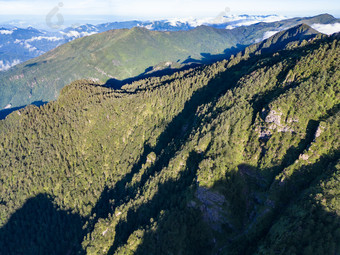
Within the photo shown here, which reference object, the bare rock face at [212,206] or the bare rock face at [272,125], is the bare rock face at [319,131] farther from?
the bare rock face at [212,206]

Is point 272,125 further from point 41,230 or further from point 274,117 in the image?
point 41,230

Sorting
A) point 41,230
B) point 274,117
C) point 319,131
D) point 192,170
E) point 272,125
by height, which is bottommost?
point 41,230

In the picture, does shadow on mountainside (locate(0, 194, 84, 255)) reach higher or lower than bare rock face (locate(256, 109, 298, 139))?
lower

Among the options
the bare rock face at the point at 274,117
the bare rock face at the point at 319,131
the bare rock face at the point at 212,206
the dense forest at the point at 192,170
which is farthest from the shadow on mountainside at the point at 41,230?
the bare rock face at the point at 319,131

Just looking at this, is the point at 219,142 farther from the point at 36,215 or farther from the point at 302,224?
the point at 36,215

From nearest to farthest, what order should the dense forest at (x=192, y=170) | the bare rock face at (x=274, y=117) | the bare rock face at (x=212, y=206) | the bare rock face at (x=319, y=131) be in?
the dense forest at (x=192, y=170) → the bare rock face at (x=319, y=131) → the bare rock face at (x=212, y=206) → the bare rock face at (x=274, y=117)

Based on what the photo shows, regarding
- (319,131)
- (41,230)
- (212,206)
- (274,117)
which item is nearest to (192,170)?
(212,206)

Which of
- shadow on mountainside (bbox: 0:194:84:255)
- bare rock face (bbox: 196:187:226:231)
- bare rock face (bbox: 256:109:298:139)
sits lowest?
shadow on mountainside (bbox: 0:194:84:255)

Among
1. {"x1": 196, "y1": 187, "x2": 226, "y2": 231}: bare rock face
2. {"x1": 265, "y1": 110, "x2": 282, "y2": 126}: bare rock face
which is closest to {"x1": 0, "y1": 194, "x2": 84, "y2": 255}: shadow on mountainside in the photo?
{"x1": 196, "y1": 187, "x2": 226, "y2": 231}: bare rock face

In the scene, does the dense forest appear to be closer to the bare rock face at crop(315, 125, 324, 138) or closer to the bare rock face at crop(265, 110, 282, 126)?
the bare rock face at crop(315, 125, 324, 138)

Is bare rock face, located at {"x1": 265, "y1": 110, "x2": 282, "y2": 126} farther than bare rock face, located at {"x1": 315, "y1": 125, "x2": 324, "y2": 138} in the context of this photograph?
Yes
